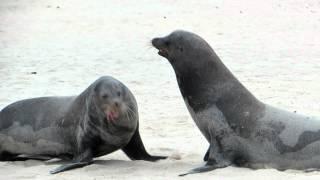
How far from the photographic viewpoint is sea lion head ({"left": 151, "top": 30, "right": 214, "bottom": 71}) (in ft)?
21.6

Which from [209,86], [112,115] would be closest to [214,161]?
[209,86]

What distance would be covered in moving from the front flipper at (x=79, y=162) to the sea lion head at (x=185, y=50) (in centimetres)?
100

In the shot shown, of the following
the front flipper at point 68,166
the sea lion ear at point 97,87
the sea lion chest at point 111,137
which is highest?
the sea lion ear at point 97,87

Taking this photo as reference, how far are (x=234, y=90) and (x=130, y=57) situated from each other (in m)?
7.75

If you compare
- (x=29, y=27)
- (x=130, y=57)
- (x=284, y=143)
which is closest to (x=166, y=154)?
(x=284, y=143)

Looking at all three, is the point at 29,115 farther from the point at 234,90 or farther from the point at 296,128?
the point at 296,128

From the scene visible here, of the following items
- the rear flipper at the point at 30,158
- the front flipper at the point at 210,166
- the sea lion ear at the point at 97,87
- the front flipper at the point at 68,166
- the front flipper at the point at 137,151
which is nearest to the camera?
the front flipper at the point at 210,166

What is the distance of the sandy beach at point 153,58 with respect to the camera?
22.9ft

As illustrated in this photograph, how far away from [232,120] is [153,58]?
25.2ft

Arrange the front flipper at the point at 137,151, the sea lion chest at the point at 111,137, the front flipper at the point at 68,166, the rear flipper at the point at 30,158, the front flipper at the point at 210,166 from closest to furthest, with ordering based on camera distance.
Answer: the front flipper at the point at 210,166 < the front flipper at the point at 68,166 < the sea lion chest at the point at 111,137 < the front flipper at the point at 137,151 < the rear flipper at the point at 30,158

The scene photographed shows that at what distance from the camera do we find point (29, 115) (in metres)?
7.39

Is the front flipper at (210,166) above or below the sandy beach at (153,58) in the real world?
below

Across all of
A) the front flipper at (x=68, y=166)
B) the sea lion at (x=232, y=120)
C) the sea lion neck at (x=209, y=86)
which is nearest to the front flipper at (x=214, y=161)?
the sea lion at (x=232, y=120)

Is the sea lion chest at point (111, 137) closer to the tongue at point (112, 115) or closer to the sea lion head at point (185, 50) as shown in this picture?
the tongue at point (112, 115)
